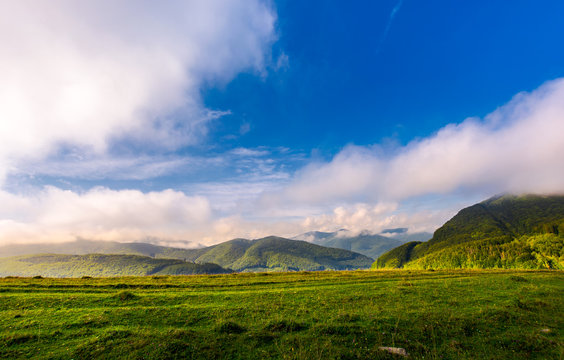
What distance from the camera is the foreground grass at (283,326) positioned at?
11773mm

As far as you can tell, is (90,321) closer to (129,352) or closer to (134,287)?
(129,352)

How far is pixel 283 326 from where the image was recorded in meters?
15.1

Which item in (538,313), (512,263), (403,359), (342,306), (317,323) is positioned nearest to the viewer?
(403,359)

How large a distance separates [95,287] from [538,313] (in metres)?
45.3

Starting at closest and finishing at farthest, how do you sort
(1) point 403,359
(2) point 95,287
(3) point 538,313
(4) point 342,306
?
(1) point 403,359 < (3) point 538,313 < (4) point 342,306 < (2) point 95,287

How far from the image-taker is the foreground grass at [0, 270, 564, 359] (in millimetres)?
11773

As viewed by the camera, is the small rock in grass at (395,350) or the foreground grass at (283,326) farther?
the foreground grass at (283,326)

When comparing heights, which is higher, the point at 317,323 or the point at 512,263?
the point at 317,323

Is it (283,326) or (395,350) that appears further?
(283,326)

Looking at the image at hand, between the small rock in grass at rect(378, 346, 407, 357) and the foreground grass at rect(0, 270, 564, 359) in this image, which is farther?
the foreground grass at rect(0, 270, 564, 359)

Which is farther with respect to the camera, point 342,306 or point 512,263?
point 512,263

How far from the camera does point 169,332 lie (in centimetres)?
1395

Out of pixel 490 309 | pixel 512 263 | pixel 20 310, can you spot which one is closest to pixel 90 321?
pixel 20 310

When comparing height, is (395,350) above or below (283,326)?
below
